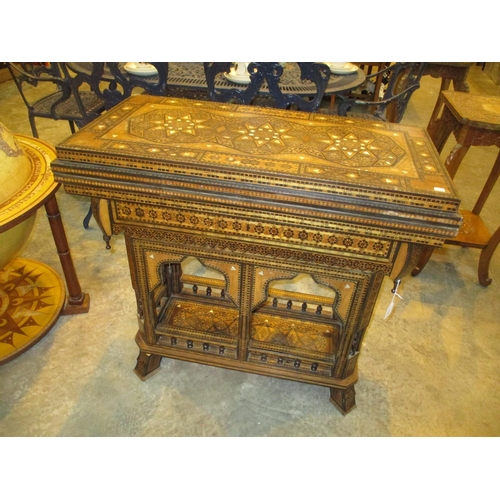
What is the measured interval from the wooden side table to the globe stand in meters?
2.22

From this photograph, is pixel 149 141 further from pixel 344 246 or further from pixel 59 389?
pixel 59 389

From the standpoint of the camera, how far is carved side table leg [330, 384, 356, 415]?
1768 mm

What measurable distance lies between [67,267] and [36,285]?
365 millimetres

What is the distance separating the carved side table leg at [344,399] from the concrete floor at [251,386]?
1.6 inches

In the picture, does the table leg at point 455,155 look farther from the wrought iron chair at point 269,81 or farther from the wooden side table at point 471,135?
the wrought iron chair at point 269,81

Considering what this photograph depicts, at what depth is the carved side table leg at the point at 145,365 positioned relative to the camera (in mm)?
1881

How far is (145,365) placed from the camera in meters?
1.88

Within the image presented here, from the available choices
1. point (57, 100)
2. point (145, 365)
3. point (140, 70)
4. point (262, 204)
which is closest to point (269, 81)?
point (140, 70)

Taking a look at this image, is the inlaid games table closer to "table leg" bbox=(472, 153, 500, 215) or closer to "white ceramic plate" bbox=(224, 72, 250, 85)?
"white ceramic plate" bbox=(224, 72, 250, 85)

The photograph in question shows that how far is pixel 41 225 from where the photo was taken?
3.01m

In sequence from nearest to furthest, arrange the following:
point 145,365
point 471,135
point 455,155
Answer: point 145,365 → point 471,135 → point 455,155

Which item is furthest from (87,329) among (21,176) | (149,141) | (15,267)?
(149,141)

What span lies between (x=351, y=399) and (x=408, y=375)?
440 millimetres

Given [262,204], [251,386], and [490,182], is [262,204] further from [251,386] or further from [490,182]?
[490,182]
